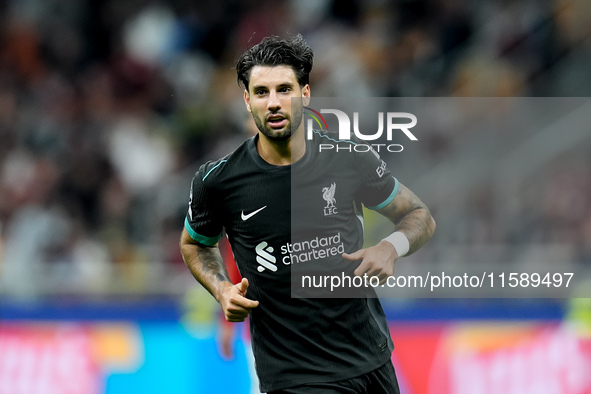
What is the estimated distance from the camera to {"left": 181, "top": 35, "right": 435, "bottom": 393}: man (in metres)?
3.58

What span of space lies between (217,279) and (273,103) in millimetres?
777

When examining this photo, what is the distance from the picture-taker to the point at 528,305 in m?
6.57

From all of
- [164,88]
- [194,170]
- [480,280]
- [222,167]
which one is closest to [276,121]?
[222,167]

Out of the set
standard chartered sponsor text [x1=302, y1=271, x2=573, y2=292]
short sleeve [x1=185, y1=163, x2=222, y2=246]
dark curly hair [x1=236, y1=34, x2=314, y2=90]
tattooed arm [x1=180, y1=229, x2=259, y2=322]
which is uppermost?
dark curly hair [x1=236, y1=34, x2=314, y2=90]

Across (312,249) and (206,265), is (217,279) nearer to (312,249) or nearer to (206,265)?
(206,265)

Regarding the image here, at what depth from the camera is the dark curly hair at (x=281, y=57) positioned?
357 centimetres

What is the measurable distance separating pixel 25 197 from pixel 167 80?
7.21 ft

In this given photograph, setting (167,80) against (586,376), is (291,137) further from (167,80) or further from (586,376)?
(167,80)

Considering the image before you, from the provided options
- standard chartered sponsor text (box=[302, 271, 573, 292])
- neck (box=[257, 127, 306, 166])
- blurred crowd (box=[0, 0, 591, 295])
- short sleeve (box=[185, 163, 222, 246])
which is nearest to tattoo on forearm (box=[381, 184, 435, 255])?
neck (box=[257, 127, 306, 166])

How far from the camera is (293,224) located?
363cm

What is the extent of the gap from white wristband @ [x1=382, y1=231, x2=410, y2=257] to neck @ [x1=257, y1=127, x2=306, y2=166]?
0.50 meters

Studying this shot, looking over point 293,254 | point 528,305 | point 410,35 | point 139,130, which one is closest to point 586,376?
point 528,305

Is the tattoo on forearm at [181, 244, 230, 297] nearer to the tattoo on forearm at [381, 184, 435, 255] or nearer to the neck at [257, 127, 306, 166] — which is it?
the neck at [257, 127, 306, 166]

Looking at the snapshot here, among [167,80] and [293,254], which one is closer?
[293,254]
